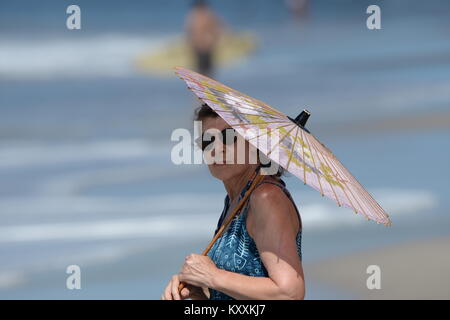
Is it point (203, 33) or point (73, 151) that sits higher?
point (203, 33)

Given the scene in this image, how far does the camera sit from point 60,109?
1010cm

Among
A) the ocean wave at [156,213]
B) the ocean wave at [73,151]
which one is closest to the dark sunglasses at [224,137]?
the ocean wave at [156,213]

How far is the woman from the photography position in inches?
85.9

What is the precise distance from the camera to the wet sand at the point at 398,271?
16.3ft

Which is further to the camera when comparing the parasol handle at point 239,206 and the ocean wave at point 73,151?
the ocean wave at point 73,151

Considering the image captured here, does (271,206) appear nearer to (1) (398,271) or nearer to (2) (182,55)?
(1) (398,271)

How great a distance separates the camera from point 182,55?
1188cm

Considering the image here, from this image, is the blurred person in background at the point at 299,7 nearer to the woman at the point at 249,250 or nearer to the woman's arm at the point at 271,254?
the woman at the point at 249,250

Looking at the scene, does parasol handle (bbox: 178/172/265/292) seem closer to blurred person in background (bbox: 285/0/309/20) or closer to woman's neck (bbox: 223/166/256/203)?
woman's neck (bbox: 223/166/256/203)

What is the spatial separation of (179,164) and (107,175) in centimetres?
73

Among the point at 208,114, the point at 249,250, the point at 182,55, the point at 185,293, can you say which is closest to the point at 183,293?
the point at 185,293

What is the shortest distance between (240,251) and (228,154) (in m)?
0.26

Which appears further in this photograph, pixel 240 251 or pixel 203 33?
pixel 203 33

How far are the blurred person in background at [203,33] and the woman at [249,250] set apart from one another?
350 inches
